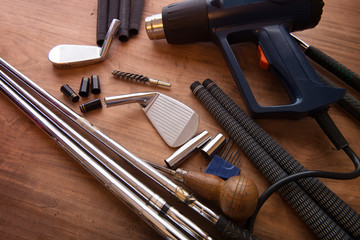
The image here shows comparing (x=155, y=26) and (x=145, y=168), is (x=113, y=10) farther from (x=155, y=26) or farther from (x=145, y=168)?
(x=145, y=168)

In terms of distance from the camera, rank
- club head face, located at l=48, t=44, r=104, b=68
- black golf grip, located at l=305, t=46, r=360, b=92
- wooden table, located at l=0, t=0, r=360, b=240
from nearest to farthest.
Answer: wooden table, located at l=0, t=0, r=360, b=240, black golf grip, located at l=305, t=46, r=360, b=92, club head face, located at l=48, t=44, r=104, b=68

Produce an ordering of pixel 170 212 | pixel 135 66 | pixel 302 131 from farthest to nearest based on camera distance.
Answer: pixel 135 66
pixel 302 131
pixel 170 212

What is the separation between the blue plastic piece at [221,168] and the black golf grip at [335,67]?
414 mm

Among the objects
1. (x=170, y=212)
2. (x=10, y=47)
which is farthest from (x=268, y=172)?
(x=10, y=47)

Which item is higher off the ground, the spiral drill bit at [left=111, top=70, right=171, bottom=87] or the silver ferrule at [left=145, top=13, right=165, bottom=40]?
the silver ferrule at [left=145, top=13, right=165, bottom=40]

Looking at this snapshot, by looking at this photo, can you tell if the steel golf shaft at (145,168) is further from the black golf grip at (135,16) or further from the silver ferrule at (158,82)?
the black golf grip at (135,16)

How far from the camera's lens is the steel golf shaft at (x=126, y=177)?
0.49m

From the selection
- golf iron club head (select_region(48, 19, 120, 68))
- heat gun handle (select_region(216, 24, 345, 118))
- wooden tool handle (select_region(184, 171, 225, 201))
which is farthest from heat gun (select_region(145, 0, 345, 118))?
wooden tool handle (select_region(184, 171, 225, 201))

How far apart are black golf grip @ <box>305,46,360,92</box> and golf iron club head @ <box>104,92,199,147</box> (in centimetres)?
40

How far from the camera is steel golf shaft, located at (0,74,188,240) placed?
1.59 ft

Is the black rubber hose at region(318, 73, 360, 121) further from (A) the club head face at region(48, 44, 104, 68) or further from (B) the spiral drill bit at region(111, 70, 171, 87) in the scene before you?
(A) the club head face at region(48, 44, 104, 68)

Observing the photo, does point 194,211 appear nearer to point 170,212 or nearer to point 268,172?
point 170,212

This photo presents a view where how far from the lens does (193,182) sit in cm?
51

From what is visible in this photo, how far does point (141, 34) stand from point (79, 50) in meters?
0.22
